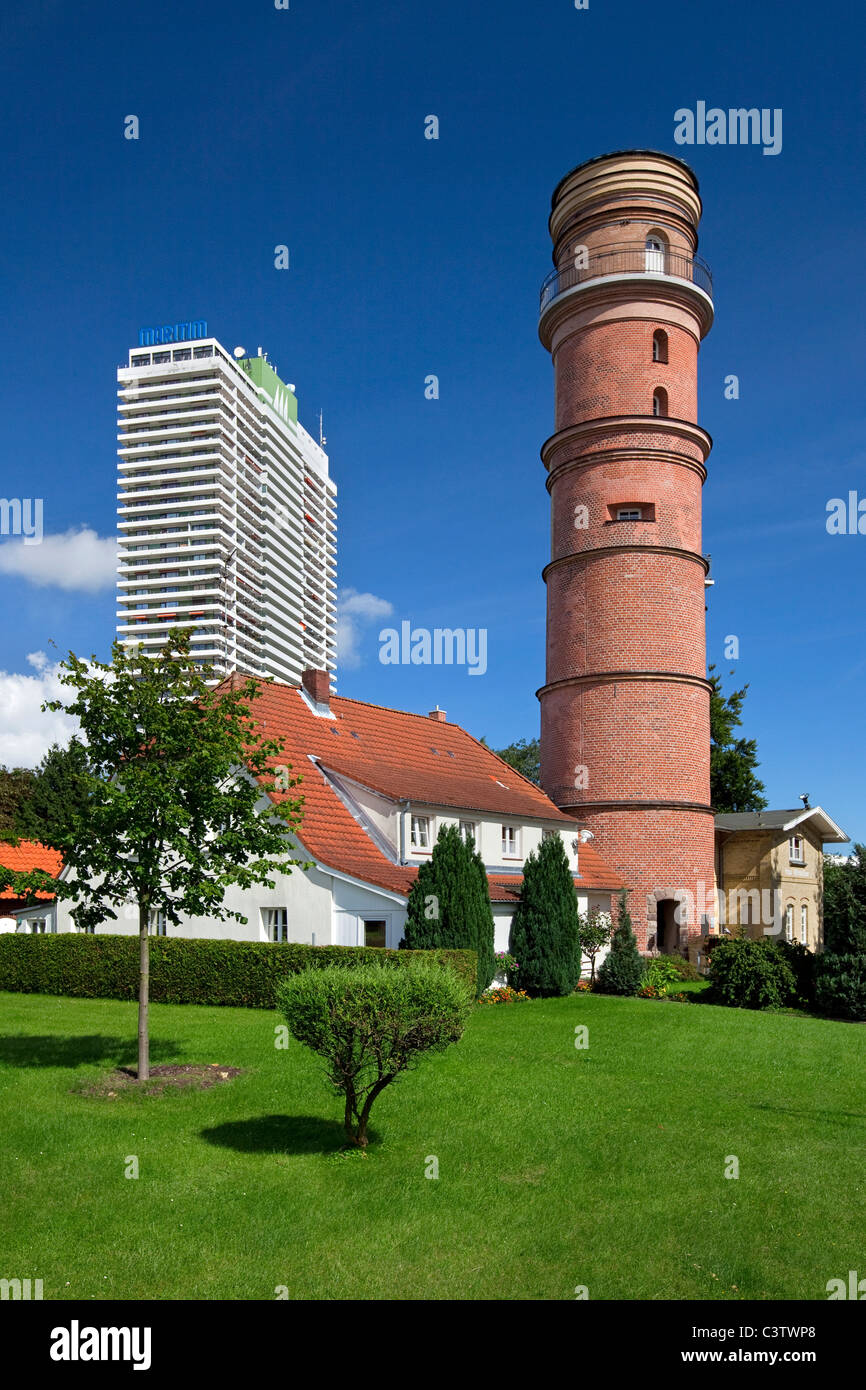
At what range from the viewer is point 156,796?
13.3 m

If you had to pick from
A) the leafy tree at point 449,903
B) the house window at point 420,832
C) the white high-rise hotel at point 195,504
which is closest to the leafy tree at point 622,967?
the leafy tree at point 449,903

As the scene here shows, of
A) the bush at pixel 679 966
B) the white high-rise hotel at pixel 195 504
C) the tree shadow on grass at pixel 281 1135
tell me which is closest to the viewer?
the tree shadow on grass at pixel 281 1135

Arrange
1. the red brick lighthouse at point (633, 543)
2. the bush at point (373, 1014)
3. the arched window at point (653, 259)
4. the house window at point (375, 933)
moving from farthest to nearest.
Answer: the arched window at point (653, 259) → the red brick lighthouse at point (633, 543) → the house window at point (375, 933) → the bush at point (373, 1014)

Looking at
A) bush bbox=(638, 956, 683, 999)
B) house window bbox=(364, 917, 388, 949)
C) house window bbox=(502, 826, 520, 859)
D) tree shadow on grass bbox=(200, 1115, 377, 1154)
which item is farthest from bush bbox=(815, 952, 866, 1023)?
tree shadow on grass bbox=(200, 1115, 377, 1154)

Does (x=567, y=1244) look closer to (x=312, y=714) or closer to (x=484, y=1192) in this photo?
(x=484, y=1192)

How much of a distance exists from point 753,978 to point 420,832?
917 cm

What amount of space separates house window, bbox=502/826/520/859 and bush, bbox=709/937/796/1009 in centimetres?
674

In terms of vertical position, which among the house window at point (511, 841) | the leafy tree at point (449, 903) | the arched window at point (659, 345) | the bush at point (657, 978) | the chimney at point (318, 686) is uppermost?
the arched window at point (659, 345)

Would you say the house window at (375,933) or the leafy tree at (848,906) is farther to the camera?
the leafy tree at (848,906)

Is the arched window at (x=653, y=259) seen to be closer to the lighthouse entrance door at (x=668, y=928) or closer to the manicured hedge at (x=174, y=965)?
the lighthouse entrance door at (x=668, y=928)

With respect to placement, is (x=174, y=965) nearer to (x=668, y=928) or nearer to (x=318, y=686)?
(x=318, y=686)

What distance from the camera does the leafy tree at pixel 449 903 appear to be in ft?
73.1

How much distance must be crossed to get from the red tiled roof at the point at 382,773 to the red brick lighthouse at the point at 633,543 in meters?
2.12

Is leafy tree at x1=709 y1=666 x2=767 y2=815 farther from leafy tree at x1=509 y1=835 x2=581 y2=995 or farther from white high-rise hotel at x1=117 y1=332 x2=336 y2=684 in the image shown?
white high-rise hotel at x1=117 y1=332 x2=336 y2=684
